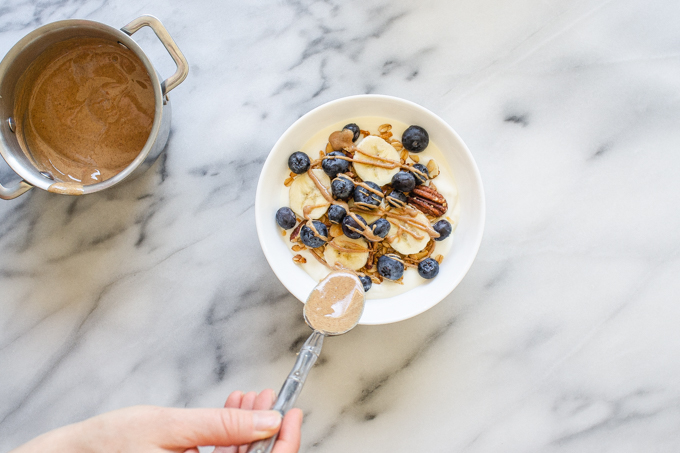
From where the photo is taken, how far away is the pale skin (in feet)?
2.57

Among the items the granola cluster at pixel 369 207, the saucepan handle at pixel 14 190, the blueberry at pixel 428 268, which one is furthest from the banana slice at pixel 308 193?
the saucepan handle at pixel 14 190

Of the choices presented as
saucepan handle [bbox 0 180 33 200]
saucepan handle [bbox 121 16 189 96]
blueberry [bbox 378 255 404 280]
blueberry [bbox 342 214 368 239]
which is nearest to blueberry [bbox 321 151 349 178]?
blueberry [bbox 342 214 368 239]

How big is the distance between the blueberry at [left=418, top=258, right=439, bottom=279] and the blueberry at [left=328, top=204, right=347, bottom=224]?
0.22 metres

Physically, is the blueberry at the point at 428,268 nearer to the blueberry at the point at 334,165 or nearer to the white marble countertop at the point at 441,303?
the white marble countertop at the point at 441,303

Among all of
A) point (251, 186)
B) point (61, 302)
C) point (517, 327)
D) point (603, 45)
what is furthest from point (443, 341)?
point (61, 302)

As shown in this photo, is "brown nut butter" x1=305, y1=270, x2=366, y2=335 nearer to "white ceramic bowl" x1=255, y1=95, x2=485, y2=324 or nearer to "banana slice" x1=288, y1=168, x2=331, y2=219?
"white ceramic bowl" x1=255, y1=95, x2=485, y2=324

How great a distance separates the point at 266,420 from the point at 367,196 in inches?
19.9

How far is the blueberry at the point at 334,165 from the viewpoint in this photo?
103 centimetres

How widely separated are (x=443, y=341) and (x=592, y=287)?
42 cm

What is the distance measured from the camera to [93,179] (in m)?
1.06

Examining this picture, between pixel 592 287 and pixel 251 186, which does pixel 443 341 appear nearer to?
pixel 592 287

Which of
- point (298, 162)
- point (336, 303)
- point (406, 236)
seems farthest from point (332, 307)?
point (298, 162)

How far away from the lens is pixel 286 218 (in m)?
1.05

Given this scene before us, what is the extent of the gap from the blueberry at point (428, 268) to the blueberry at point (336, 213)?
0.71 ft
